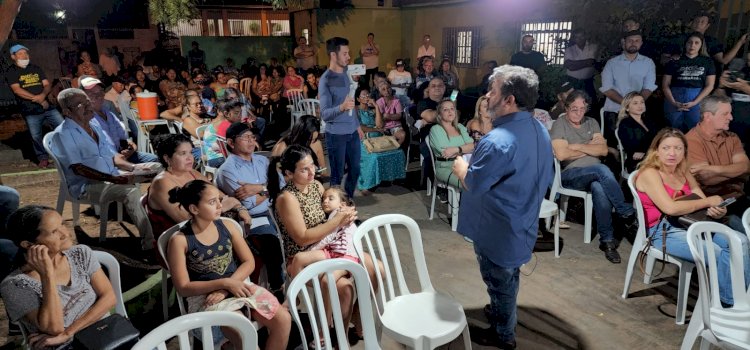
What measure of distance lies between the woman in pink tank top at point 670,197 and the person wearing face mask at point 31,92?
24.7 feet

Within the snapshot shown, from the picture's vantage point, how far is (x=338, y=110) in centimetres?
464

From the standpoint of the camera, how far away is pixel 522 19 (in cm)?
1108

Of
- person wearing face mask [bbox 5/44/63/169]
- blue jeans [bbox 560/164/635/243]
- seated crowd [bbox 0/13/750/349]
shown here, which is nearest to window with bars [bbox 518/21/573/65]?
seated crowd [bbox 0/13/750/349]

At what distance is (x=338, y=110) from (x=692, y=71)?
447 cm

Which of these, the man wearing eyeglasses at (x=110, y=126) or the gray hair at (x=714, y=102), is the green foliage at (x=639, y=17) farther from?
the man wearing eyeglasses at (x=110, y=126)

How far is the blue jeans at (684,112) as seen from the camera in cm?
588

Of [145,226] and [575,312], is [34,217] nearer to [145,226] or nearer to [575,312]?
[145,226]

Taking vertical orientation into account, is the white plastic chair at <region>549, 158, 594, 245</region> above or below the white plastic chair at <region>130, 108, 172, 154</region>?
below

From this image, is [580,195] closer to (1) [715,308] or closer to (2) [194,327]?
(1) [715,308]

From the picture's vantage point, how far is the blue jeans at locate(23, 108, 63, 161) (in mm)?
6852

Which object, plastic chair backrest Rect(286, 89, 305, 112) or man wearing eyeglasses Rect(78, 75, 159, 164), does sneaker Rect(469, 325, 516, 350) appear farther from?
plastic chair backrest Rect(286, 89, 305, 112)

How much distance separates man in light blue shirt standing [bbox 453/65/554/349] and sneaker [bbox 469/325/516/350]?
21cm

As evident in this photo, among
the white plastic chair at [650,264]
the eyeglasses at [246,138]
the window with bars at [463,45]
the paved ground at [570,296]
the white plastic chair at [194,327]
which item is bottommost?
the paved ground at [570,296]

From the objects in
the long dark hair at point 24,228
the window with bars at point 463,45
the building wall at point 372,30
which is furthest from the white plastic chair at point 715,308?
the building wall at point 372,30
